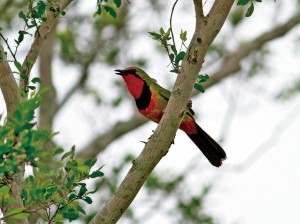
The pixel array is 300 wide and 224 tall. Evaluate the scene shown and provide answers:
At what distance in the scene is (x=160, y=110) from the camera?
4.94m

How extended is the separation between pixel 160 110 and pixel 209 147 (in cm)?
50

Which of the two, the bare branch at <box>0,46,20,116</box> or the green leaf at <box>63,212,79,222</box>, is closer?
the green leaf at <box>63,212,79,222</box>

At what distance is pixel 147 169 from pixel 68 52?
22.8ft

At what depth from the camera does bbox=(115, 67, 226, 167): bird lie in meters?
4.98

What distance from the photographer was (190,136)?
5320mm

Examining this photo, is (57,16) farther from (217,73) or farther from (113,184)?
(217,73)

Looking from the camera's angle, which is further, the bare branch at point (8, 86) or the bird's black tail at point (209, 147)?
the bird's black tail at point (209, 147)

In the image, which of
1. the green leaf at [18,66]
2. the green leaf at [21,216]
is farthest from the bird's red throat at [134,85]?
the green leaf at [21,216]

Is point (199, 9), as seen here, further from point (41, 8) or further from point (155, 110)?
point (155, 110)

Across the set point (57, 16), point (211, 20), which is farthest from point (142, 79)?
point (211, 20)

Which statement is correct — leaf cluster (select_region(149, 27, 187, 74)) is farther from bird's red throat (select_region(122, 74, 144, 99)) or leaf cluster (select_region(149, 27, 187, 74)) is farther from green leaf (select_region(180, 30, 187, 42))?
bird's red throat (select_region(122, 74, 144, 99))

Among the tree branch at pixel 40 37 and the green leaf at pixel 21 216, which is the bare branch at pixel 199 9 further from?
the green leaf at pixel 21 216

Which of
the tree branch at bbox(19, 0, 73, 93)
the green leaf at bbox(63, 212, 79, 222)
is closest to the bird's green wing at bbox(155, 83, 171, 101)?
the tree branch at bbox(19, 0, 73, 93)

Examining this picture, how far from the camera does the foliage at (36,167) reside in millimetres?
2287
